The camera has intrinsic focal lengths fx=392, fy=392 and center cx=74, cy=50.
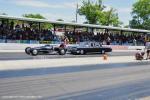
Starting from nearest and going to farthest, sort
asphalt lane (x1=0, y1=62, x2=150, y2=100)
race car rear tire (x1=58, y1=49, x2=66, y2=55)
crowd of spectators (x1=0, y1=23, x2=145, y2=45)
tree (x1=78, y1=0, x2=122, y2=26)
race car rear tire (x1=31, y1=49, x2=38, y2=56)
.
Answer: asphalt lane (x1=0, y1=62, x2=150, y2=100) → race car rear tire (x1=31, y1=49, x2=38, y2=56) → race car rear tire (x1=58, y1=49, x2=66, y2=55) → crowd of spectators (x1=0, y1=23, x2=145, y2=45) → tree (x1=78, y1=0, x2=122, y2=26)

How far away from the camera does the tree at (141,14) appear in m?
88.8

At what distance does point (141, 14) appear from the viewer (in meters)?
89.9

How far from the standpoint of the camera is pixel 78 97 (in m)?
11.4

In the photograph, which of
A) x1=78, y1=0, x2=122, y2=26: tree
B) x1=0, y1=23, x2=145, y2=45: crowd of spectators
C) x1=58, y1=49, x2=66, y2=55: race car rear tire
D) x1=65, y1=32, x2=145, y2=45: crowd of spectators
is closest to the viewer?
x1=58, y1=49, x2=66, y2=55: race car rear tire

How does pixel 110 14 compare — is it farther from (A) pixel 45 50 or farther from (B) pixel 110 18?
(A) pixel 45 50

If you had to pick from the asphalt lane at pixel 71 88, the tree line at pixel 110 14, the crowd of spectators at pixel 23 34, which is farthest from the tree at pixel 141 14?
the asphalt lane at pixel 71 88

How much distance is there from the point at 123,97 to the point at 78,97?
4.67ft

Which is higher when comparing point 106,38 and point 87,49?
point 106,38

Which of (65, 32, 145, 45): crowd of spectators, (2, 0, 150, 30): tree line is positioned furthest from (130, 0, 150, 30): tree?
(65, 32, 145, 45): crowd of spectators

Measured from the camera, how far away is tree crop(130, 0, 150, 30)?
88.8 metres

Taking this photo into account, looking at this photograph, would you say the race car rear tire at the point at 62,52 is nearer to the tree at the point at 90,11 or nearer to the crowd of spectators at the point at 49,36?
the crowd of spectators at the point at 49,36

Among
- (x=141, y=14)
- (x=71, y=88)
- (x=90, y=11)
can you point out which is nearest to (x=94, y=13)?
(x=90, y=11)

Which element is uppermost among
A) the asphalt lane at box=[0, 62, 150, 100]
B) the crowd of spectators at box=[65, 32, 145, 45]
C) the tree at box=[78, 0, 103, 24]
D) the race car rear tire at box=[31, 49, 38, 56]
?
the tree at box=[78, 0, 103, 24]

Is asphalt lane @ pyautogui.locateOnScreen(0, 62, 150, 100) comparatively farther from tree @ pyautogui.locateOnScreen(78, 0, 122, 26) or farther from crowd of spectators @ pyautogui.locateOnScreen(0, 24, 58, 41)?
tree @ pyautogui.locateOnScreen(78, 0, 122, 26)
